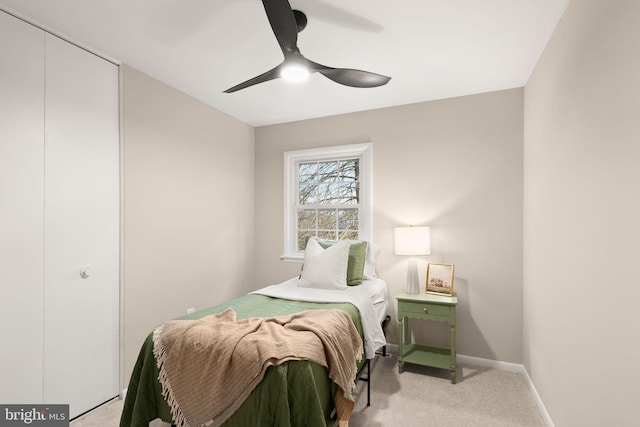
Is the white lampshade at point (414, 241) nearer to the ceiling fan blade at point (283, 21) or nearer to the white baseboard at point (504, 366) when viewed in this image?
the white baseboard at point (504, 366)

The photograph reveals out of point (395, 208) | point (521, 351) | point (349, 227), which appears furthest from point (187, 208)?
point (521, 351)

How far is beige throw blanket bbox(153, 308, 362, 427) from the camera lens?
158 cm

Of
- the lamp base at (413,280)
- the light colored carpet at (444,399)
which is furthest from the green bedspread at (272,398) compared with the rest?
the lamp base at (413,280)

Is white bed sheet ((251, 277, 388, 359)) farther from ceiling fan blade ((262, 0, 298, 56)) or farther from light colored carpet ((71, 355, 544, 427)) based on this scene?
ceiling fan blade ((262, 0, 298, 56))

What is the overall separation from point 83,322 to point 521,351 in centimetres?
371

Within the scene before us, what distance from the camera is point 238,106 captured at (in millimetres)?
3568

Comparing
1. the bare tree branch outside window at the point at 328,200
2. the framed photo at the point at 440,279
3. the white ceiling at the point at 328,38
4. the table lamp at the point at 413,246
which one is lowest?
the framed photo at the point at 440,279

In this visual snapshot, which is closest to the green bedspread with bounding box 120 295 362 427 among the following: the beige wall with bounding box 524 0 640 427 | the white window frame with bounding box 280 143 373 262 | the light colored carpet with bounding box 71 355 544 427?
the light colored carpet with bounding box 71 355 544 427

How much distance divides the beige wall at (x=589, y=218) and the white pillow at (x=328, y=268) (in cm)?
156

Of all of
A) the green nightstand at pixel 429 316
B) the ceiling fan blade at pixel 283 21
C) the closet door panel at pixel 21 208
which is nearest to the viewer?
the ceiling fan blade at pixel 283 21

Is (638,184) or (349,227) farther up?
(638,184)

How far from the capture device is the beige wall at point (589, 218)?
1243mm

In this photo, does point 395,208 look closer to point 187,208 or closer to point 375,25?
point 375,25

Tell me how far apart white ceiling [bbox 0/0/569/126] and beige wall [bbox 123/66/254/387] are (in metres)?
0.36
